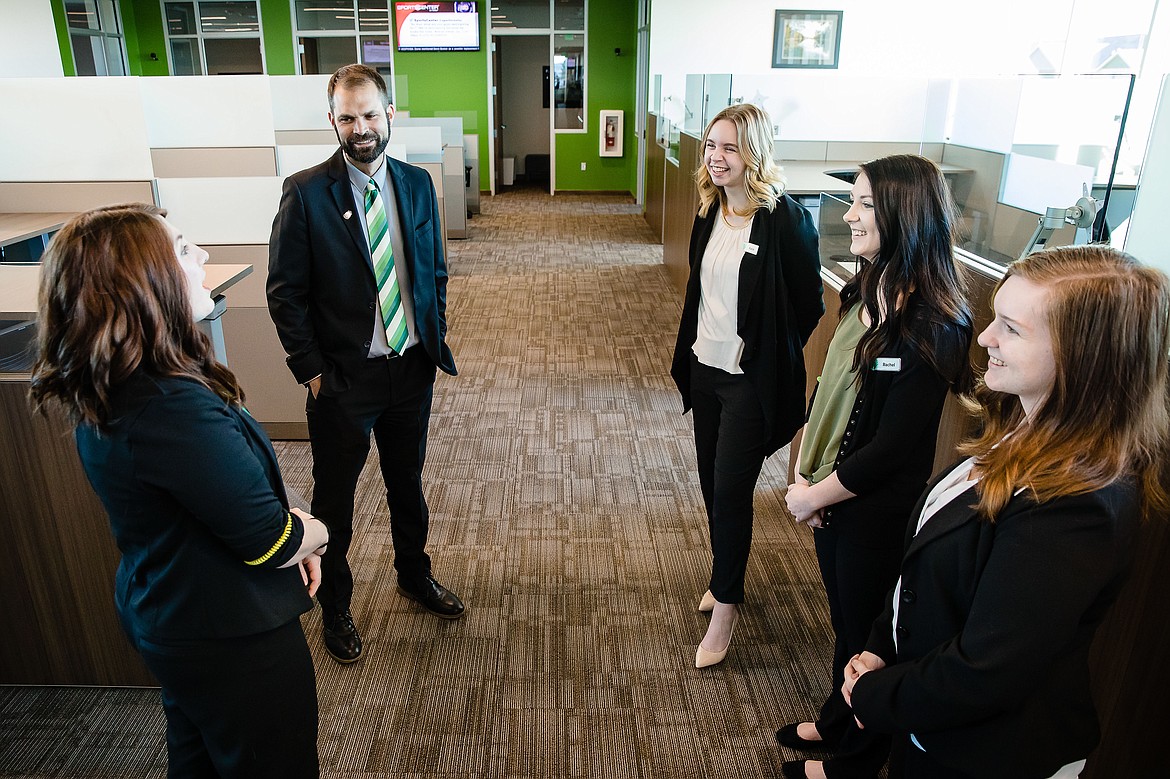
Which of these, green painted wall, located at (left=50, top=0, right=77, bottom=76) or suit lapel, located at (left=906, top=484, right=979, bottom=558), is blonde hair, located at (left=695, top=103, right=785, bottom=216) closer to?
suit lapel, located at (left=906, top=484, right=979, bottom=558)

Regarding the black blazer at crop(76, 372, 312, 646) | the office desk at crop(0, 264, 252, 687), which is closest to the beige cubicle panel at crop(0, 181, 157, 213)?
the office desk at crop(0, 264, 252, 687)

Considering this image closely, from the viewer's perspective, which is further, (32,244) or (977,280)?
(32,244)

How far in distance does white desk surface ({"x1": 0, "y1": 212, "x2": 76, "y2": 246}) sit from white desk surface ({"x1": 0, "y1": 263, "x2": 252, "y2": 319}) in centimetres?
130

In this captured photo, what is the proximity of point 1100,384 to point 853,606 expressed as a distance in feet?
2.58

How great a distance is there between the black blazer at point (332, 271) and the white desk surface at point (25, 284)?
20 cm

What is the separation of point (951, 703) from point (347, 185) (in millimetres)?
1508

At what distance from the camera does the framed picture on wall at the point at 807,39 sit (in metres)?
7.98

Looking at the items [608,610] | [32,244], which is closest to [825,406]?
[608,610]

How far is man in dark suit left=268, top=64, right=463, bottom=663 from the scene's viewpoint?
1789mm

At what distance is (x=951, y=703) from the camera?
93cm

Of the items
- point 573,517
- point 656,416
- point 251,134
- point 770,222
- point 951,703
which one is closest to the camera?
point 951,703

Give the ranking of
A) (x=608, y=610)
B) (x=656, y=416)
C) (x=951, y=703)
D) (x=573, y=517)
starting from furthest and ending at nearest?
1. (x=656, y=416)
2. (x=573, y=517)
3. (x=608, y=610)
4. (x=951, y=703)

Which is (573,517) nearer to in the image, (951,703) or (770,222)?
(770,222)

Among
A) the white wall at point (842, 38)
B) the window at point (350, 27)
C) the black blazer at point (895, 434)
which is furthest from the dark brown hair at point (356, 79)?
the window at point (350, 27)
